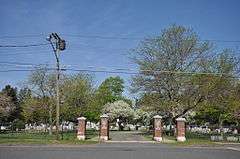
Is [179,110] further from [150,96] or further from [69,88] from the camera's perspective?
[69,88]

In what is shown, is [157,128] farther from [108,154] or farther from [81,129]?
[108,154]

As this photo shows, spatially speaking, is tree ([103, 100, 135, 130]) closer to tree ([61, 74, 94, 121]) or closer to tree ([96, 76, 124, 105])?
tree ([96, 76, 124, 105])

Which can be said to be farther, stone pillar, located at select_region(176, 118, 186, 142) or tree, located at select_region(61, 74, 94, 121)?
tree, located at select_region(61, 74, 94, 121)

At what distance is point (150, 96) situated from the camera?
47.1 meters

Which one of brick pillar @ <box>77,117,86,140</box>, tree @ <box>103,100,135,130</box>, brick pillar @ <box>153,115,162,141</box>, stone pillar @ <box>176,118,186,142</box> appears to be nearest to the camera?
stone pillar @ <box>176,118,186,142</box>

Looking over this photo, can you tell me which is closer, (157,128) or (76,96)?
(157,128)

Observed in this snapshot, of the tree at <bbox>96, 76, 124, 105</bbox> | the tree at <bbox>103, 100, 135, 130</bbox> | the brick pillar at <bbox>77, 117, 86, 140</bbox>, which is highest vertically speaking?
the tree at <bbox>96, 76, 124, 105</bbox>

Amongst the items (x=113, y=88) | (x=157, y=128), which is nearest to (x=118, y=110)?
(x=113, y=88)

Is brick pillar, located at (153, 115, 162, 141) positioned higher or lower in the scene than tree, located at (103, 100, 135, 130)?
lower

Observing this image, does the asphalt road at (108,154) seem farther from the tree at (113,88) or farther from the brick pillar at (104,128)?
the tree at (113,88)

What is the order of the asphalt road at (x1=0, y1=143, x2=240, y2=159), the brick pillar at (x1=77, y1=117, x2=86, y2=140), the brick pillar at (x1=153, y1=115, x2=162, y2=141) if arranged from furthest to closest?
1. the brick pillar at (x1=153, y1=115, x2=162, y2=141)
2. the brick pillar at (x1=77, y1=117, x2=86, y2=140)
3. the asphalt road at (x1=0, y1=143, x2=240, y2=159)

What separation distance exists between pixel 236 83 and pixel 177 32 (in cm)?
943

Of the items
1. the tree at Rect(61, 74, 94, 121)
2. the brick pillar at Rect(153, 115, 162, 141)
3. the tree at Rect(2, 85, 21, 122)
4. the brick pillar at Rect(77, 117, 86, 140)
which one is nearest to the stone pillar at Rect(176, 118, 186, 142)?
the brick pillar at Rect(153, 115, 162, 141)

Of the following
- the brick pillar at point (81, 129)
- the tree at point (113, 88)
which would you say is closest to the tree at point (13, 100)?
the tree at point (113, 88)
